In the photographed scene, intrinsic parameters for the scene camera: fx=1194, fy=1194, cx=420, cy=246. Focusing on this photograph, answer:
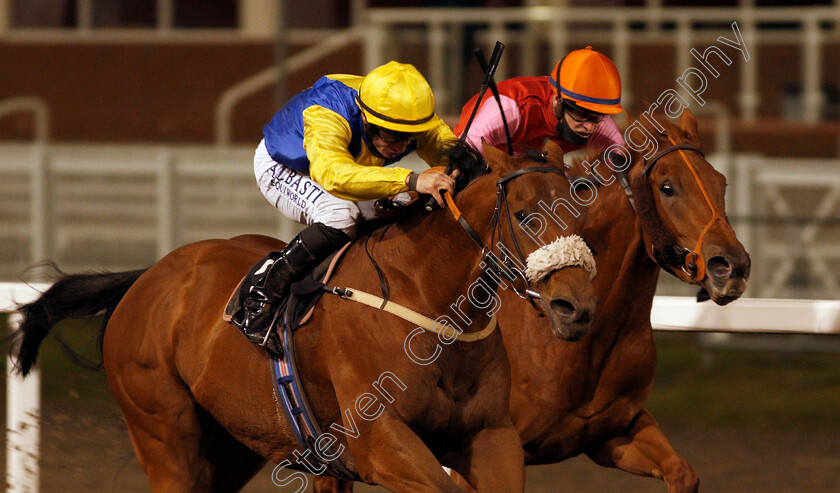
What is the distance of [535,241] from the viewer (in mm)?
2770

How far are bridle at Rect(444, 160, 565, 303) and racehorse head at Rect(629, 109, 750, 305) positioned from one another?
0.66 meters

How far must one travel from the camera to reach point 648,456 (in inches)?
142

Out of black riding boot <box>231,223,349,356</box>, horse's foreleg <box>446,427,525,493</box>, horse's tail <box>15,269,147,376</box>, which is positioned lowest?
horse's tail <box>15,269,147,376</box>

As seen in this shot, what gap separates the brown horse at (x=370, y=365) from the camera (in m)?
2.90

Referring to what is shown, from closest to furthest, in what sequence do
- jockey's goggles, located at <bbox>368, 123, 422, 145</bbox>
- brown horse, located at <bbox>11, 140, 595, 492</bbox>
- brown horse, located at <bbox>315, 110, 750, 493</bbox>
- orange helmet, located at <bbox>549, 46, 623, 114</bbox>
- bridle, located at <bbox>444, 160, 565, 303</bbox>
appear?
1. bridle, located at <bbox>444, 160, 565, 303</bbox>
2. brown horse, located at <bbox>11, 140, 595, 492</bbox>
3. jockey's goggles, located at <bbox>368, 123, 422, 145</bbox>
4. brown horse, located at <bbox>315, 110, 750, 493</bbox>
5. orange helmet, located at <bbox>549, 46, 623, 114</bbox>

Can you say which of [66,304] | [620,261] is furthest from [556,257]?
[66,304]

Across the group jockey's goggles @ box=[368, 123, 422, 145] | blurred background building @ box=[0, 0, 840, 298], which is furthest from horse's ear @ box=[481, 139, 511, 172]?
blurred background building @ box=[0, 0, 840, 298]

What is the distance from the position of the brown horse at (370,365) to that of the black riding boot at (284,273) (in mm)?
67

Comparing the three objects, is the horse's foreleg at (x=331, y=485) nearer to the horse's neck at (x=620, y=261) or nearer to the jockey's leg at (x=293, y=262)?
the jockey's leg at (x=293, y=262)

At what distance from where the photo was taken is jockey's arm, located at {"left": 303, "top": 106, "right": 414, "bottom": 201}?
2979 mm

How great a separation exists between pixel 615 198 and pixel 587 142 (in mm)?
379

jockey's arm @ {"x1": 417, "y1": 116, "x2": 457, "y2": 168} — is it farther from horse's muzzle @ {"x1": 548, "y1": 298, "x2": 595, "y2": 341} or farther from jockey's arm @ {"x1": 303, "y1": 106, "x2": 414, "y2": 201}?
horse's muzzle @ {"x1": 548, "y1": 298, "x2": 595, "y2": 341}

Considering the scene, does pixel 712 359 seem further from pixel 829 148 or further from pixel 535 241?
pixel 535 241

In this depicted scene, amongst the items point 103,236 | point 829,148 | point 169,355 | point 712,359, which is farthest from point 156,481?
point 829,148
